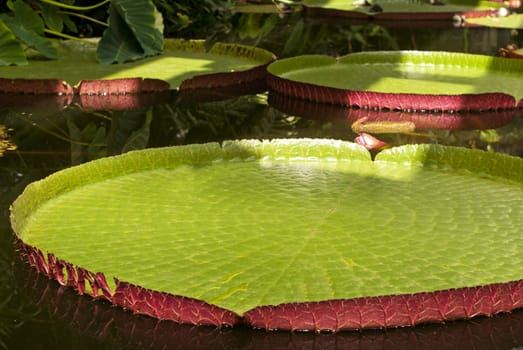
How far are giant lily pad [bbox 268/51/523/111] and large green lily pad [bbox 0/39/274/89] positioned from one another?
1.36 feet

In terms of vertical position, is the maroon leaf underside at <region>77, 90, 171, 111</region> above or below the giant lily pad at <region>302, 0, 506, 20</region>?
above

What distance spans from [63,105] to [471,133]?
2045 mm

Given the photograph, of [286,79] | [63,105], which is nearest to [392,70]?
[286,79]

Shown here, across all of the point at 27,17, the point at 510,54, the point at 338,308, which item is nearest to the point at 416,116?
the point at 510,54

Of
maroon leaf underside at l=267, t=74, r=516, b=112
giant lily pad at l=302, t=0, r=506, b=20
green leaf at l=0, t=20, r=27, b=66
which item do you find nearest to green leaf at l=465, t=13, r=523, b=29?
giant lily pad at l=302, t=0, r=506, b=20

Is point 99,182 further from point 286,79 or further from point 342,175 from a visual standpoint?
point 286,79

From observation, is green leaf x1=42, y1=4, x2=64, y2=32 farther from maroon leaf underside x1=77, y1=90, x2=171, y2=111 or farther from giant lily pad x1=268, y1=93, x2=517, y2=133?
giant lily pad x1=268, y1=93, x2=517, y2=133

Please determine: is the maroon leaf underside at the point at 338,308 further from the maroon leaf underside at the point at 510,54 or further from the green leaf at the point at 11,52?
the maroon leaf underside at the point at 510,54

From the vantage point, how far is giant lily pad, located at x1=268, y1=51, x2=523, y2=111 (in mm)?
5062

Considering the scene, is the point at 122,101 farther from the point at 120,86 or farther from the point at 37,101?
the point at 37,101

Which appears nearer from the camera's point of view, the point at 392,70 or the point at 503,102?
the point at 503,102

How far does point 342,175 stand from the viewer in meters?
3.49

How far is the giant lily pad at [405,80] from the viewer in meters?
5.06

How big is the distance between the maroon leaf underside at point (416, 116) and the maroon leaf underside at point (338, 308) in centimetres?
239
